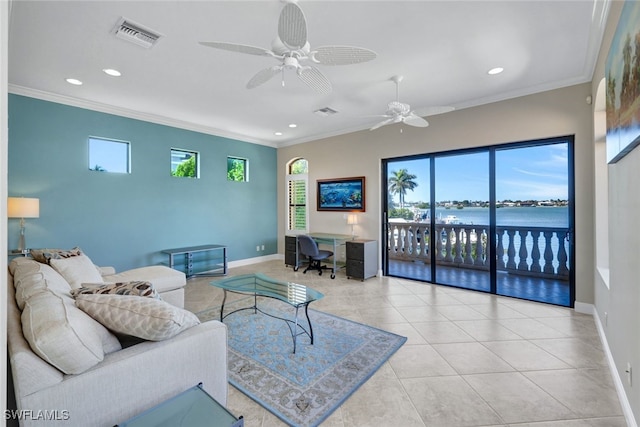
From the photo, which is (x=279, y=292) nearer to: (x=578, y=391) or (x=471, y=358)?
(x=471, y=358)

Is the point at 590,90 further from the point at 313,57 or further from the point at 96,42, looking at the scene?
the point at 96,42

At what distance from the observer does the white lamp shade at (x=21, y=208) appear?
3271 mm

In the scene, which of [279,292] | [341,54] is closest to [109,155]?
[279,292]

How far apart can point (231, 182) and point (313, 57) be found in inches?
177

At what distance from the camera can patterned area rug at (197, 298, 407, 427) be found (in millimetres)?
1945

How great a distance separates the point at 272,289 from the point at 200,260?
3.18 m

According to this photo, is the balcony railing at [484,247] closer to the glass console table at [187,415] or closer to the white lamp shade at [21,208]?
the glass console table at [187,415]

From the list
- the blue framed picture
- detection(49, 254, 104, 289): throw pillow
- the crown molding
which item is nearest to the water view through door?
the blue framed picture

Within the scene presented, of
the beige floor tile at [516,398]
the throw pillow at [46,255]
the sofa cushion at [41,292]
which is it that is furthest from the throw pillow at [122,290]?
the beige floor tile at [516,398]

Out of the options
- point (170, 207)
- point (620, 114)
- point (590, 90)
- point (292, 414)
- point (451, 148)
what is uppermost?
point (590, 90)

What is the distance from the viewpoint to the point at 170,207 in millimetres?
5250

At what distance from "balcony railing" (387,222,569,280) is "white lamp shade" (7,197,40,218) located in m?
5.25

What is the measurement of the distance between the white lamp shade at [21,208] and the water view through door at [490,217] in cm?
516

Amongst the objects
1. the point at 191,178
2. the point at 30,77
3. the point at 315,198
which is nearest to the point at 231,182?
the point at 191,178
